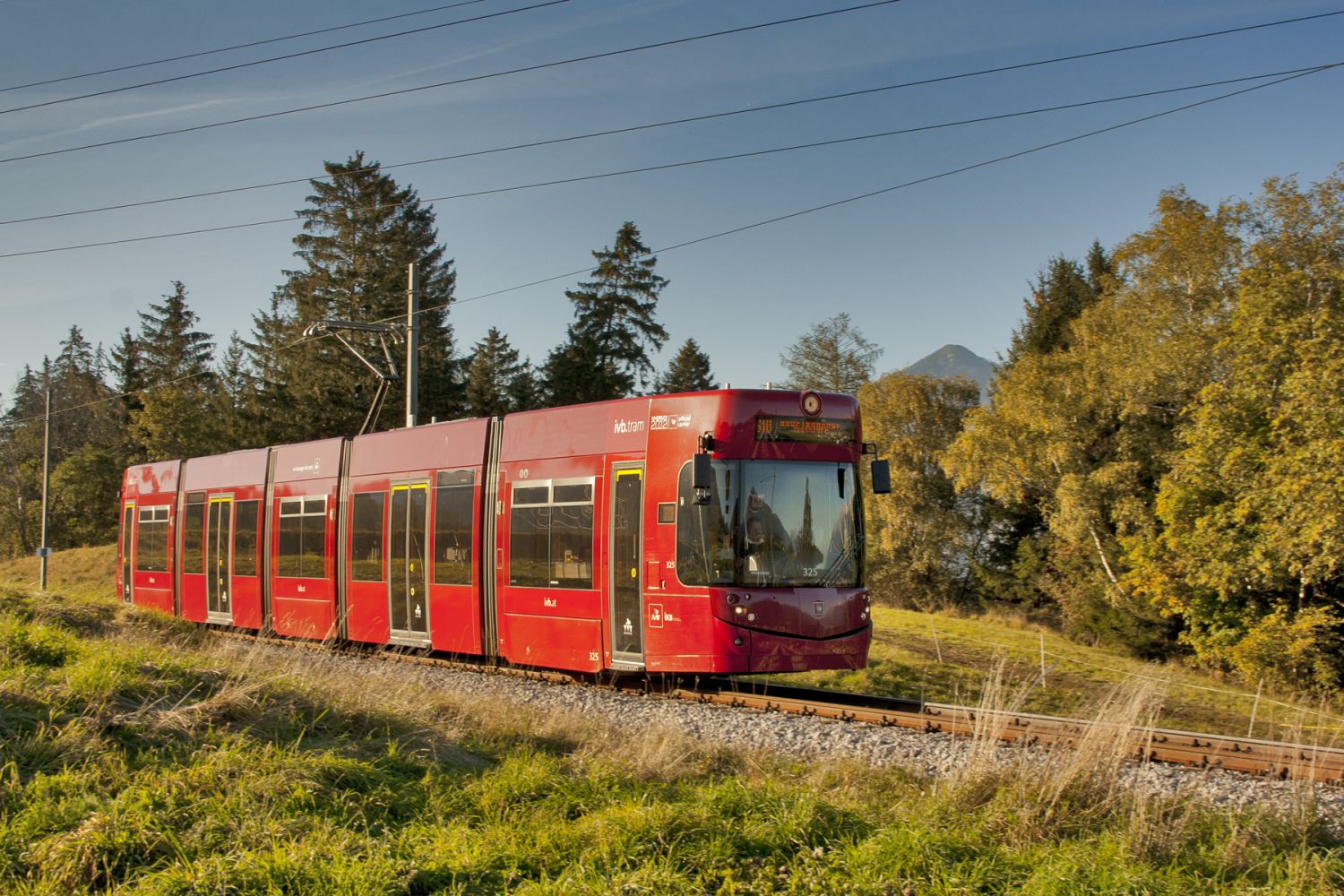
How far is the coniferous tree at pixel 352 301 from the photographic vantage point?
47969 mm

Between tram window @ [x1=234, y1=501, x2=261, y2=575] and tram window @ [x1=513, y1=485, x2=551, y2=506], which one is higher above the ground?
tram window @ [x1=513, y1=485, x2=551, y2=506]

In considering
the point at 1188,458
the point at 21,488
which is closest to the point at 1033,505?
the point at 1188,458

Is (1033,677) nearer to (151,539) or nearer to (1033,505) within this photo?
(151,539)

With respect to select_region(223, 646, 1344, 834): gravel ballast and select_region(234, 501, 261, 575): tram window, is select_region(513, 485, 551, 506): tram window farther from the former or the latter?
select_region(234, 501, 261, 575): tram window

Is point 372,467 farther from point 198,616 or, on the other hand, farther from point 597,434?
point 198,616

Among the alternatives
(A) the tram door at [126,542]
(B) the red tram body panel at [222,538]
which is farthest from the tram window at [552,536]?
(A) the tram door at [126,542]

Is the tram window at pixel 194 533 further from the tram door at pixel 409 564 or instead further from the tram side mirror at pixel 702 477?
the tram side mirror at pixel 702 477

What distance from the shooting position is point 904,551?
48.8 meters

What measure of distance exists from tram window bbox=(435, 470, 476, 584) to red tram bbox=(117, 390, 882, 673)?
3cm

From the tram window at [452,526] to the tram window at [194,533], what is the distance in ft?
29.2

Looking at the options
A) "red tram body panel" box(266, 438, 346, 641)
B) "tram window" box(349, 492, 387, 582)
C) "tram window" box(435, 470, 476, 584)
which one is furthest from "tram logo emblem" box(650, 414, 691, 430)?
"red tram body panel" box(266, 438, 346, 641)

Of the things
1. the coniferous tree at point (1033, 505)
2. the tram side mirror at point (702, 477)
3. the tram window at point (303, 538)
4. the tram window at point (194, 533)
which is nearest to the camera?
the tram side mirror at point (702, 477)

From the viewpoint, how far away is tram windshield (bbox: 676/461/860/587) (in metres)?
10.9

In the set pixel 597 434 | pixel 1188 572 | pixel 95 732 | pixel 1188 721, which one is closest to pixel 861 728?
pixel 597 434
